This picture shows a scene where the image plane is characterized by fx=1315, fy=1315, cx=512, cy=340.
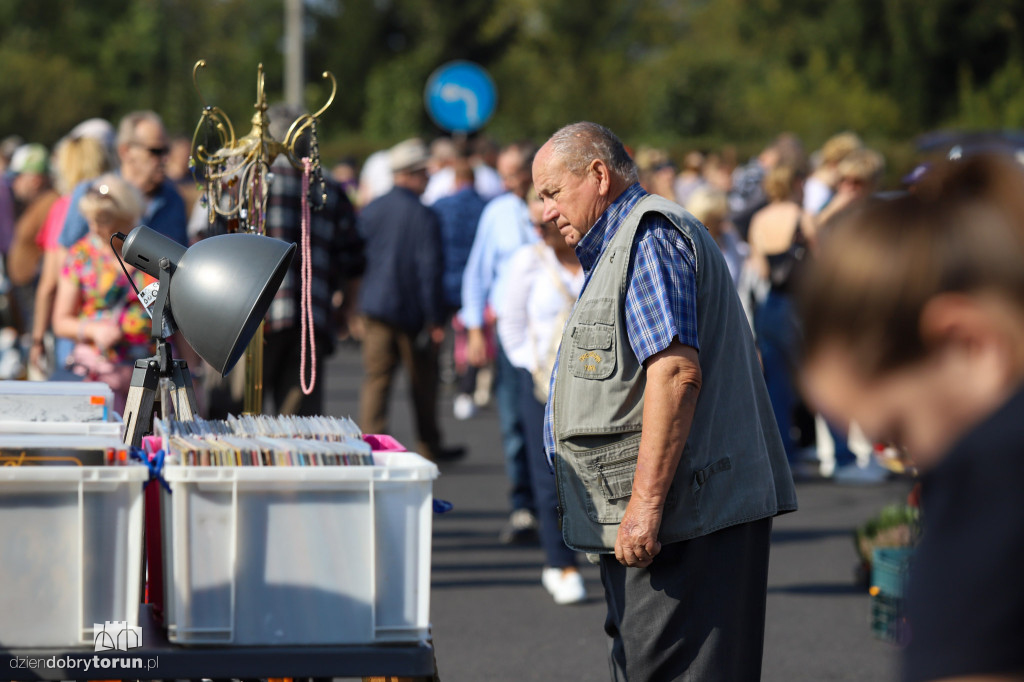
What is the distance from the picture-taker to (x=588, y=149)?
3262 mm

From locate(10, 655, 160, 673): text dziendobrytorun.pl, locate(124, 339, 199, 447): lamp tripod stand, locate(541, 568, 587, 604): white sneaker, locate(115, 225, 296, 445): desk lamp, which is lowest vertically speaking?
locate(541, 568, 587, 604): white sneaker

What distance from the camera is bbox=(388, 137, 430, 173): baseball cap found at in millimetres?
8500

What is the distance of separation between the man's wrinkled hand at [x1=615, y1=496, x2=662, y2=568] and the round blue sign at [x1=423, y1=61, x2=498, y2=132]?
17.9 metres

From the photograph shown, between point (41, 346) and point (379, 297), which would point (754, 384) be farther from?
point (379, 297)

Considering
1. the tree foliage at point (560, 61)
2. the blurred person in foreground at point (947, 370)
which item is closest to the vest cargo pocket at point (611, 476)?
the blurred person in foreground at point (947, 370)

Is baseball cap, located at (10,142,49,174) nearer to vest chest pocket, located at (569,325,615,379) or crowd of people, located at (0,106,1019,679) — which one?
crowd of people, located at (0,106,1019,679)

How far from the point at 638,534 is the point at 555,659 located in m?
2.31

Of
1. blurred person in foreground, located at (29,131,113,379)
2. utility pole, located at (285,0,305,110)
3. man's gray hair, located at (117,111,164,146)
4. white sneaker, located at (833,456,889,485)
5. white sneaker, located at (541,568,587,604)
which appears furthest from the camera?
utility pole, located at (285,0,305,110)

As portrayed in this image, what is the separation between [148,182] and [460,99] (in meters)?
14.8

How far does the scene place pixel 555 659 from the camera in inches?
205


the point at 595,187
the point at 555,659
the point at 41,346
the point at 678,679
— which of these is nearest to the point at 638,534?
the point at 678,679

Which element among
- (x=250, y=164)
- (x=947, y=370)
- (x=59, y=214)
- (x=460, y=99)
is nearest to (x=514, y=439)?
(x=59, y=214)

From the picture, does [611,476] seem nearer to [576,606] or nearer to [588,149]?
[588,149]

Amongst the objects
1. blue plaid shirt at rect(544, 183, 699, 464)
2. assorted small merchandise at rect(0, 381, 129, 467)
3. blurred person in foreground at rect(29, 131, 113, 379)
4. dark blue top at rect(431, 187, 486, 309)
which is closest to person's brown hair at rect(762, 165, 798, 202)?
dark blue top at rect(431, 187, 486, 309)
